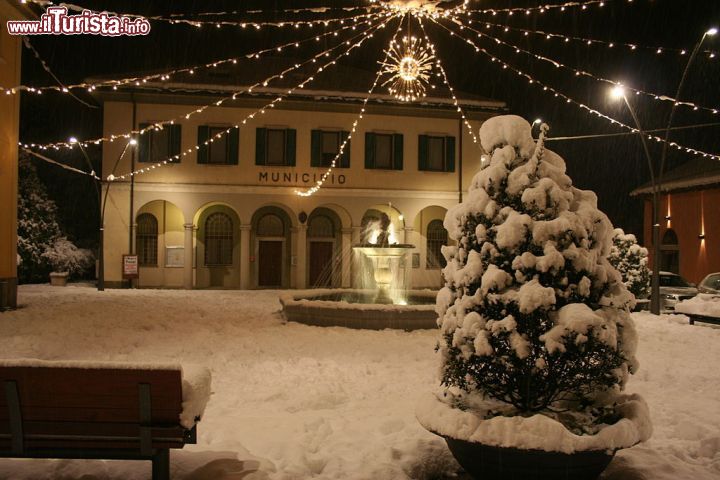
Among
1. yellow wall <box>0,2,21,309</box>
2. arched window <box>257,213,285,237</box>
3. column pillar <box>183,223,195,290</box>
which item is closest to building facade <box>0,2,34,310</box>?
yellow wall <box>0,2,21,309</box>

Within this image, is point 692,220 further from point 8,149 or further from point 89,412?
point 89,412

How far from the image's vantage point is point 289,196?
27781 millimetres

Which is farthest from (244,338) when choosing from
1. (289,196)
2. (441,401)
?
(289,196)

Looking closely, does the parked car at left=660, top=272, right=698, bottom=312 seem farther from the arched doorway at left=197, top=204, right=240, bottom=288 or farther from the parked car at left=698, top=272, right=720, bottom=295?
the arched doorway at left=197, top=204, right=240, bottom=288

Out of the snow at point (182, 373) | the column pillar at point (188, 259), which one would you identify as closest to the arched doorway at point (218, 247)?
the column pillar at point (188, 259)

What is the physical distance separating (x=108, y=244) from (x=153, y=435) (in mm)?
23964

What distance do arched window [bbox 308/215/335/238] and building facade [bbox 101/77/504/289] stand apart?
0.06 meters

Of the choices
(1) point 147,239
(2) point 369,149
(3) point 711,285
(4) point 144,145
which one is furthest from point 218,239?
(3) point 711,285

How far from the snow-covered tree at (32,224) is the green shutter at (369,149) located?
14801 mm

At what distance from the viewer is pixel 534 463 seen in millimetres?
3982

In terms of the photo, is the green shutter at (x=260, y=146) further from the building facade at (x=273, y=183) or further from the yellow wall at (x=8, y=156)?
the yellow wall at (x=8, y=156)

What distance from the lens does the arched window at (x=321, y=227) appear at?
2906 centimetres

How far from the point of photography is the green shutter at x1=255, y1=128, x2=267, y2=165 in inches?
1085

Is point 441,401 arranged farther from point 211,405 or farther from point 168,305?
point 168,305
